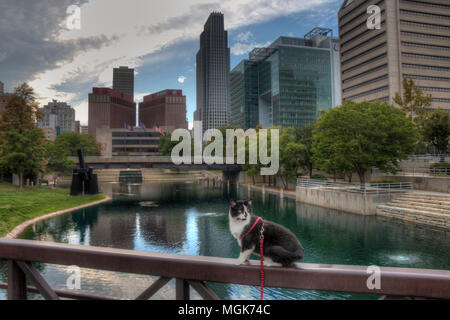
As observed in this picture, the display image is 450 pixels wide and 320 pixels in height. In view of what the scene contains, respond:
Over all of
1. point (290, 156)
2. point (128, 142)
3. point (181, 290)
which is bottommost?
point (181, 290)

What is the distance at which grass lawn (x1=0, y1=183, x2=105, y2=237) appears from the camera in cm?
2353

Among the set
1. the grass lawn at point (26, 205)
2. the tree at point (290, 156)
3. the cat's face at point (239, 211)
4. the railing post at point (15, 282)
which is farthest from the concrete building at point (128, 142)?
the cat's face at point (239, 211)

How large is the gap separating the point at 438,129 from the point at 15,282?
4521cm

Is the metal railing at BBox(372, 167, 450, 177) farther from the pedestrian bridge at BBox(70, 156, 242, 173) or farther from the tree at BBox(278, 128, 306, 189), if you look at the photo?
the pedestrian bridge at BBox(70, 156, 242, 173)

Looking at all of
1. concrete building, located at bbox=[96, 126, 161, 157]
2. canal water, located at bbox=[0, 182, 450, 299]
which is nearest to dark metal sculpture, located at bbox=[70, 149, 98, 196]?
canal water, located at bbox=[0, 182, 450, 299]

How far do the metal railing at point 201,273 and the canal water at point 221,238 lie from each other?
23.9ft

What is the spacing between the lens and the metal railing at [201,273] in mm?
2342

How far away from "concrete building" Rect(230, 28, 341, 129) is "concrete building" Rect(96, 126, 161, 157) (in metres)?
58.5

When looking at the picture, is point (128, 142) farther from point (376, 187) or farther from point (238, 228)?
point (238, 228)

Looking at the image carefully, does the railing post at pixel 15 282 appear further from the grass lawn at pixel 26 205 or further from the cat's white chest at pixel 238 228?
the grass lawn at pixel 26 205

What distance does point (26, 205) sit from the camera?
2788cm

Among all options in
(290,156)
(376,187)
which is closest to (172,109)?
(290,156)
